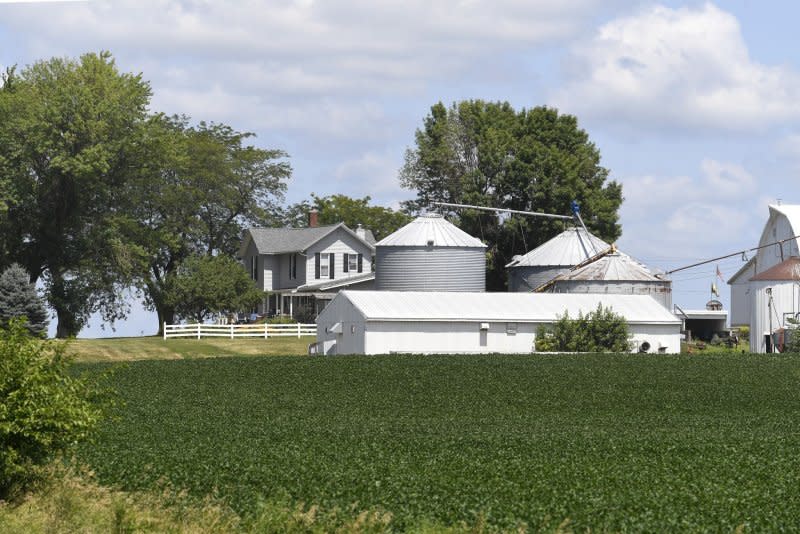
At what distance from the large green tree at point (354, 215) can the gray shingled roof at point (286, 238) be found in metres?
11.8

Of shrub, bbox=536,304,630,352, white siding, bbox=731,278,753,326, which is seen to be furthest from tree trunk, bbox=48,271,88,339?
white siding, bbox=731,278,753,326

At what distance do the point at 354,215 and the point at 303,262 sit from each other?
1863cm

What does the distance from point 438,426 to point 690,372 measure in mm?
Result: 18140

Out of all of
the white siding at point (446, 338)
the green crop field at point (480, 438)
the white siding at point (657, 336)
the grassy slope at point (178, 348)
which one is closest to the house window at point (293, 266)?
the grassy slope at point (178, 348)

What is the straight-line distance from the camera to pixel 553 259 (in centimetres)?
7706

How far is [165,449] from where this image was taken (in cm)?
2767

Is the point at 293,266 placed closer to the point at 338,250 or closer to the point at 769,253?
the point at 338,250

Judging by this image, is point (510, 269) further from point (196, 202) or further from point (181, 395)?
point (181, 395)

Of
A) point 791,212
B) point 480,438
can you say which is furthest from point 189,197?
point 480,438

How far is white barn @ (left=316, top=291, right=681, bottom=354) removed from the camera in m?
58.9

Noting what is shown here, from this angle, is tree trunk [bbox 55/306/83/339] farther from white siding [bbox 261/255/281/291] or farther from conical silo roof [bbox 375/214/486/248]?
conical silo roof [bbox 375/214/486/248]

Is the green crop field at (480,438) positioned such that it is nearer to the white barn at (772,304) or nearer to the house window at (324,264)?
the white barn at (772,304)

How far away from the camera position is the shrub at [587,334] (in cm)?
6012

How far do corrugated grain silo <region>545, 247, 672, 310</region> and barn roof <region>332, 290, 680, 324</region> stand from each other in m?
2.59
